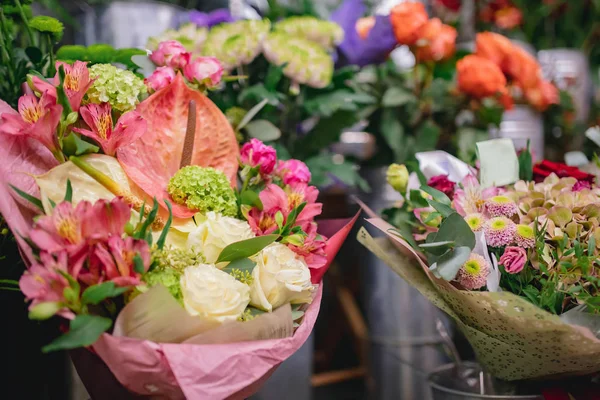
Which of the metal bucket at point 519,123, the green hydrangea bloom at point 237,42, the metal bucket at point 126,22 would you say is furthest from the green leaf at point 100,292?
the metal bucket at point 519,123

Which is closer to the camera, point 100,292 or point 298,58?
point 100,292

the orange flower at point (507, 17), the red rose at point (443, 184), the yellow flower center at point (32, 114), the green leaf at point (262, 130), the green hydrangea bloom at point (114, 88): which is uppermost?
the orange flower at point (507, 17)

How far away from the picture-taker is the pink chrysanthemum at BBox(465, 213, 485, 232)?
1.86 feet

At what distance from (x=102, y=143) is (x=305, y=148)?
0.46m

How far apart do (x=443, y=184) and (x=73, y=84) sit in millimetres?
412

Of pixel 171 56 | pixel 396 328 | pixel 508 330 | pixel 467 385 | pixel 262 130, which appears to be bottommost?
pixel 396 328

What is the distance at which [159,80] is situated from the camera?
58 cm

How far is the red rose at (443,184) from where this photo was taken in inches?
25.5

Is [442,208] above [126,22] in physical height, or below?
below

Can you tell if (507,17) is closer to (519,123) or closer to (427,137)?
(519,123)

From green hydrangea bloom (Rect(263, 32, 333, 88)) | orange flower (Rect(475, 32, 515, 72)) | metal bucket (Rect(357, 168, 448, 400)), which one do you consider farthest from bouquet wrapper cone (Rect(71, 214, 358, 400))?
orange flower (Rect(475, 32, 515, 72))

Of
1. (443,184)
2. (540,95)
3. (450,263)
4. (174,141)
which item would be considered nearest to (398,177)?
(443,184)

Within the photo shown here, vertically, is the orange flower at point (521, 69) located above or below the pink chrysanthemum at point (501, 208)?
above

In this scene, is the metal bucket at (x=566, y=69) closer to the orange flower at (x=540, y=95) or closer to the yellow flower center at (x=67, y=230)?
the orange flower at (x=540, y=95)
